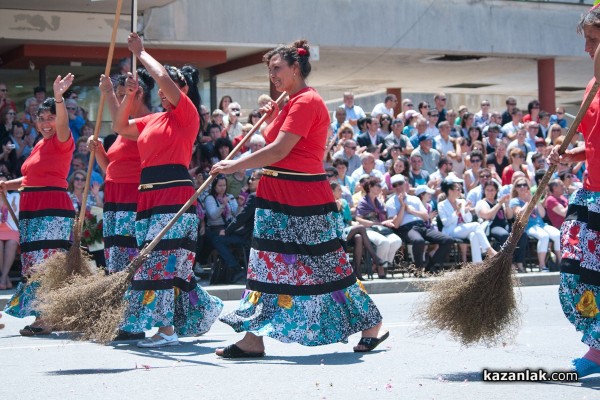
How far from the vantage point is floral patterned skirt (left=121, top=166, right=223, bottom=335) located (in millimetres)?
8141


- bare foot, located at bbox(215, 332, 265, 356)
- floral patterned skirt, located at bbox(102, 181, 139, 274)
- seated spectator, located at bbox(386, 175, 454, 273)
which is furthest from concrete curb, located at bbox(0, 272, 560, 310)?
bare foot, located at bbox(215, 332, 265, 356)

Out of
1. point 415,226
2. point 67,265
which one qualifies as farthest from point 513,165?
point 67,265

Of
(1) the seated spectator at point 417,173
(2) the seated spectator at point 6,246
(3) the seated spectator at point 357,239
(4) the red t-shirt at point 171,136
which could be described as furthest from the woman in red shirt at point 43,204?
(1) the seated spectator at point 417,173

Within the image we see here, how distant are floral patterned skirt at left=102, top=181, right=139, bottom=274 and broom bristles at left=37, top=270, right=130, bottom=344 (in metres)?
1.02

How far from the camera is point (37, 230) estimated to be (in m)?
9.81

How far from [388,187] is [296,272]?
9280 mm

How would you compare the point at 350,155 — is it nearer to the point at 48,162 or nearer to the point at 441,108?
the point at 441,108

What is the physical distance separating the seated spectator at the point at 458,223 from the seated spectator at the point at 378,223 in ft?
3.17

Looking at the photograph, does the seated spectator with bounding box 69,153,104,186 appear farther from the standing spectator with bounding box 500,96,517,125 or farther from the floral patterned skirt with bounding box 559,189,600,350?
the floral patterned skirt with bounding box 559,189,600,350

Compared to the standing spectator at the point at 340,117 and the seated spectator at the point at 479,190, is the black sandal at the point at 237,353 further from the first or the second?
the standing spectator at the point at 340,117

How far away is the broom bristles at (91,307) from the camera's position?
7.57 m

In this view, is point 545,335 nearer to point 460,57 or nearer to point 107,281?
point 107,281

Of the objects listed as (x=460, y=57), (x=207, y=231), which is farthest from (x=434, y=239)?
(x=460, y=57)

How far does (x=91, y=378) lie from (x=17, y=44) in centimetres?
1405
